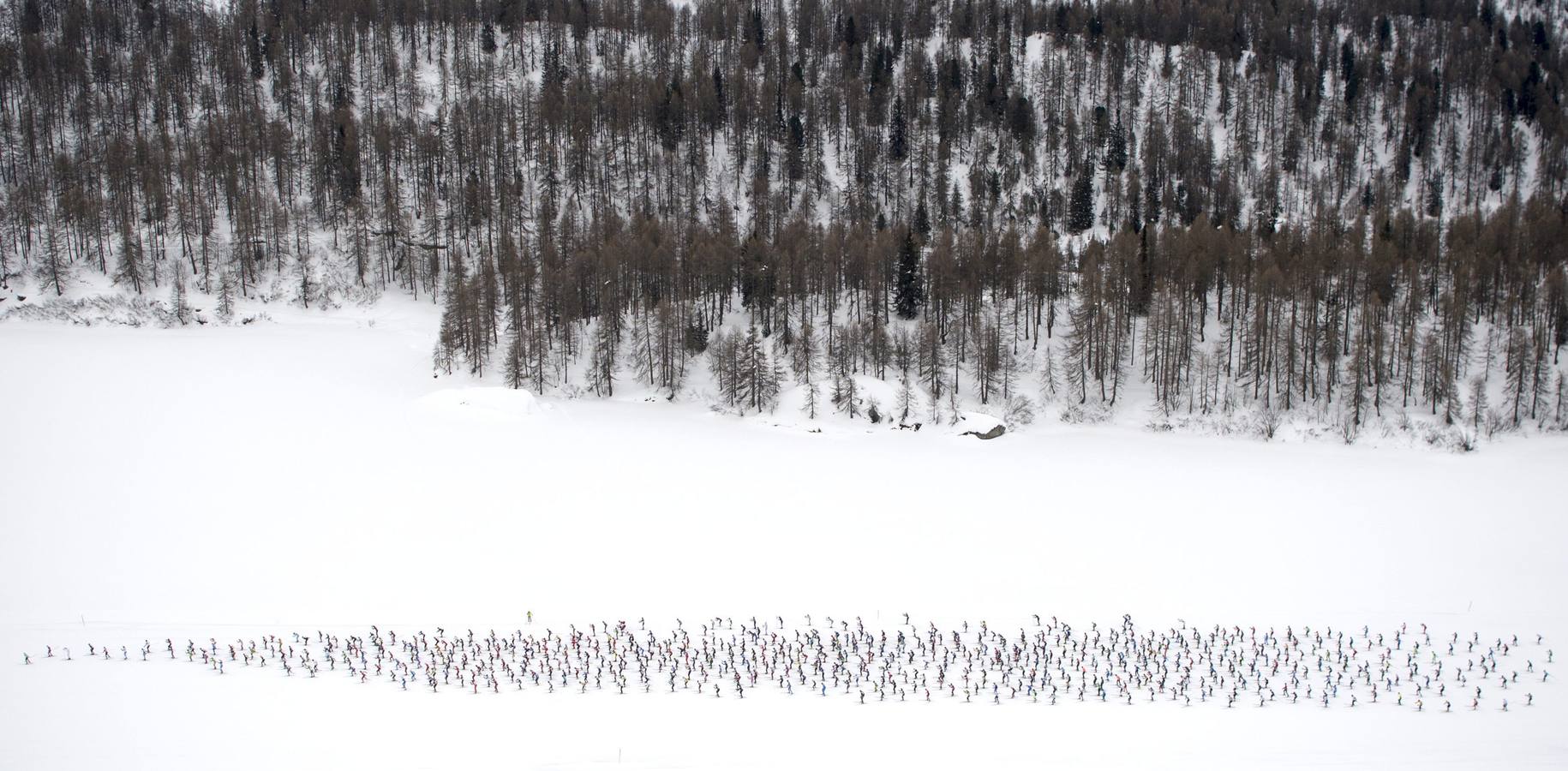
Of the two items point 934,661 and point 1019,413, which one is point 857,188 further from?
point 934,661

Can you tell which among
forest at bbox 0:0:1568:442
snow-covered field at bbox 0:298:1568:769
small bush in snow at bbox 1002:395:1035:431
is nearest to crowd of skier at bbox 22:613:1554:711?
snow-covered field at bbox 0:298:1568:769

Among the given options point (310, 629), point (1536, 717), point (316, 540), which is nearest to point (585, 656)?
point (310, 629)

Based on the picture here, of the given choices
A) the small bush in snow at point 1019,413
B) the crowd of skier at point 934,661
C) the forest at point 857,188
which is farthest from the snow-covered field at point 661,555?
the forest at point 857,188

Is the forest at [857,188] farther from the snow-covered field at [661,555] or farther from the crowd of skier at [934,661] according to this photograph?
the crowd of skier at [934,661]

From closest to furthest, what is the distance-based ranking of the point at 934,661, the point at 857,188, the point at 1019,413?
the point at 934,661 → the point at 1019,413 → the point at 857,188

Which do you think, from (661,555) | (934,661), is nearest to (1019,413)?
(661,555)

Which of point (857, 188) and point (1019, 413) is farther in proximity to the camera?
point (857, 188)
